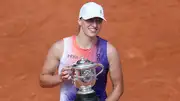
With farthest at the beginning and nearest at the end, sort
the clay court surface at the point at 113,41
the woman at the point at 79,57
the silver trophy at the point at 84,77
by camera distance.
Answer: the clay court surface at the point at 113,41 → the woman at the point at 79,57 → the silver trophy at the point at 84,77

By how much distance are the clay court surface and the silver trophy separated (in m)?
3.19

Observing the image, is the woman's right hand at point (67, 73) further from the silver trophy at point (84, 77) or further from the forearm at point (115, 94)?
the forearm at point (115, 94)

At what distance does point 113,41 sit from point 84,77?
11.1ft

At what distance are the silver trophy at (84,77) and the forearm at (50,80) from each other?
0.57 feet

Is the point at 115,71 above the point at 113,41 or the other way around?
above

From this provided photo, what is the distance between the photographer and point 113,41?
6074mm

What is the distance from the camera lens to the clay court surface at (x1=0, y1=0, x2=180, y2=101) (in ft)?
19.6

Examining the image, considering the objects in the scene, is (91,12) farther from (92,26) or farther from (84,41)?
(84,41)

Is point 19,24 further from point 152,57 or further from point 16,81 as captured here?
point 152,57

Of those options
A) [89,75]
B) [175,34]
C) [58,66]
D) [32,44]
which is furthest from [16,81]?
[89,75]

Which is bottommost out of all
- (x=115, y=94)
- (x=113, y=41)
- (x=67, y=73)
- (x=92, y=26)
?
(x=113, y=41)

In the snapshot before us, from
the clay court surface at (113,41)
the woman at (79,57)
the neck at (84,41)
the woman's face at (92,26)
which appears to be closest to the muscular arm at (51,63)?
the woman at (79,57)

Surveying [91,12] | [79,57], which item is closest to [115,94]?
[79,57]

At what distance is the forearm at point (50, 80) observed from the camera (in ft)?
9.55
